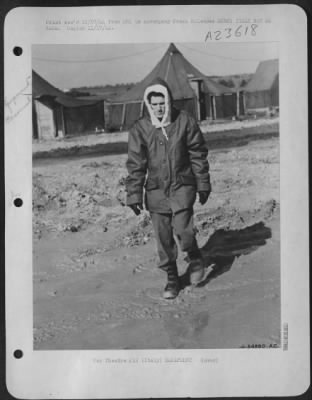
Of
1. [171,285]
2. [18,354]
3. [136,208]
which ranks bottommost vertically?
[18,354]

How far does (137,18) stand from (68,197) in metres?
0.30

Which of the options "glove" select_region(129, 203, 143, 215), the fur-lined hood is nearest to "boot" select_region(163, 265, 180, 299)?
"glove" select_region(129, 203, 143, 215)

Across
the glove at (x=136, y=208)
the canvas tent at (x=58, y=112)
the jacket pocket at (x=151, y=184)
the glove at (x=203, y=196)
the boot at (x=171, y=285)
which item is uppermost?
the canvas tent at (x=58, y=112)

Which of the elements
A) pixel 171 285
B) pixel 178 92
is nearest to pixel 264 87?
pixel 178 92

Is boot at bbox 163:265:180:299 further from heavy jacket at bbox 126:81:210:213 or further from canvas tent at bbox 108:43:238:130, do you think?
canvas tent at bbox 108:43:238:130

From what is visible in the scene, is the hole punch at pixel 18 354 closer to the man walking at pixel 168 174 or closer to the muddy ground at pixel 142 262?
the muddy ground at pixel 142 262

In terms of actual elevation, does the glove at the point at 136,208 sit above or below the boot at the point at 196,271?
above

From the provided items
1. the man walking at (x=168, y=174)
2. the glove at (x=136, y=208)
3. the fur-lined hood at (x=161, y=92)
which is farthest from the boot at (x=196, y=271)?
the fur-lined hood at (x=161, y=92)

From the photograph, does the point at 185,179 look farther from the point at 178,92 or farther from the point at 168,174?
the point at 178,92

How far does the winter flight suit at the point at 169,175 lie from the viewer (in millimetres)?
745

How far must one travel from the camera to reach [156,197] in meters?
0.75

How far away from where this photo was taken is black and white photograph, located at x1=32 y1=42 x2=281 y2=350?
748 mm

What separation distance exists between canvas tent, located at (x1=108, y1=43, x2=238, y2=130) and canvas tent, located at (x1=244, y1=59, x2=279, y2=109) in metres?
0.03

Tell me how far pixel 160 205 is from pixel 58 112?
0.71 feet
